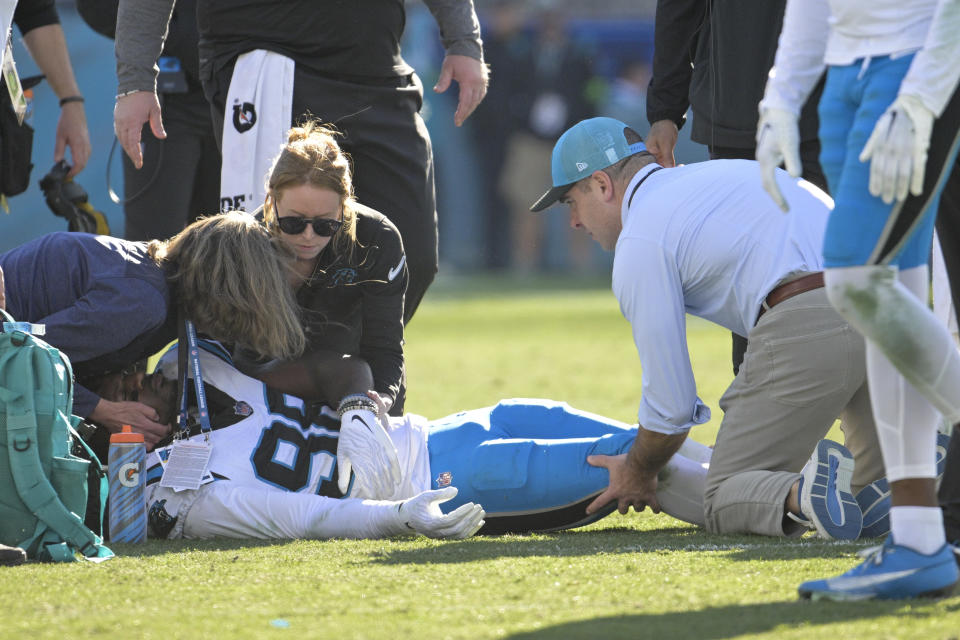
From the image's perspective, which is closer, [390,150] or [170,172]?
[390,150]

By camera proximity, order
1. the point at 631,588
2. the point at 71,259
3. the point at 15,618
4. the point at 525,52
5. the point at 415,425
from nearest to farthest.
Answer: the point at 15,618 < the point at 631,588 < the point at 71,259 < the point at 415,425 < the point at 525,52

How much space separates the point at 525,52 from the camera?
16.8 meters

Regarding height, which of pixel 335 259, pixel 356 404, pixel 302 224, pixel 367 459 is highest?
pixel 302 224

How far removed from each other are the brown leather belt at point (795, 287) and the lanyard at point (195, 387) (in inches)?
61.5

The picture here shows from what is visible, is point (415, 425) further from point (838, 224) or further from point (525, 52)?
point (525, 52)

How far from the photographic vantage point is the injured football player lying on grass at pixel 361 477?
3674 mm

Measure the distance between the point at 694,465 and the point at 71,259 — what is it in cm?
180

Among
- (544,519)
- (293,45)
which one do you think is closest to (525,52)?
(293,45)

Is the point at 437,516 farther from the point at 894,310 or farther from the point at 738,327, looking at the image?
the point at 894,310

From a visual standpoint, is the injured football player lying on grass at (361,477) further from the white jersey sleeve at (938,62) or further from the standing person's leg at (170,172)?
the white jersey sleeve at (938,62)

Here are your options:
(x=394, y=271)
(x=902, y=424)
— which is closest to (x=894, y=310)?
(x=902, y=424)

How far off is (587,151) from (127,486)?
1.56m

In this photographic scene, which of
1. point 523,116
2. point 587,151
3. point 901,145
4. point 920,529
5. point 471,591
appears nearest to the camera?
point 901,145

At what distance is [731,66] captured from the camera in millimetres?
4438
